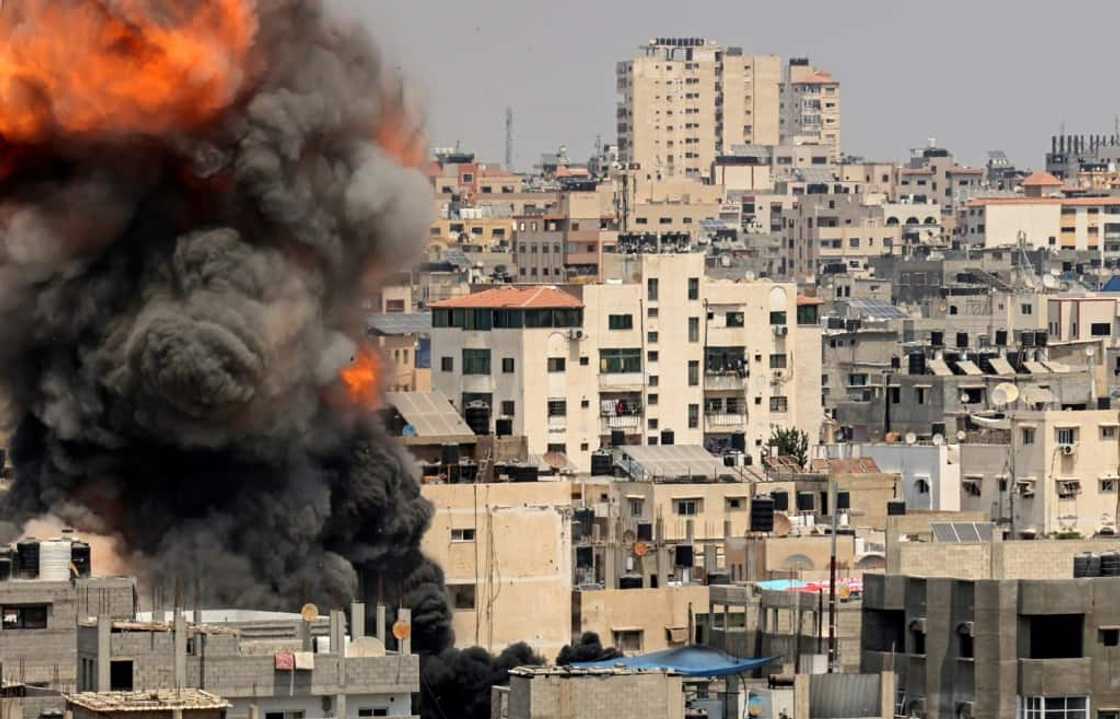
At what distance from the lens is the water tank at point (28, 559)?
53750 mm

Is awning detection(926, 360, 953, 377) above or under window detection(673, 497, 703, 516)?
above

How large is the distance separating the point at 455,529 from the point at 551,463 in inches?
787

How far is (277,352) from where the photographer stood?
63.1 m

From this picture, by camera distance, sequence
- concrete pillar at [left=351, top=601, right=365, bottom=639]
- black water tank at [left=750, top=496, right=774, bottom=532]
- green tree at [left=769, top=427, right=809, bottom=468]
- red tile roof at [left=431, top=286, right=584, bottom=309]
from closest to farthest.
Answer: concrete pillar at [left=351, top=601, right=365, bottom=639], black water tank at [left=750, top=496, right=774, bottom=532], green tree at [left=769, top=427, right=809, bottom=468], red tile roof at [left=431, top=286, right=584, bottom=309]

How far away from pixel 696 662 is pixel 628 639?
16177mm

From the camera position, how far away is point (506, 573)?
217 feet

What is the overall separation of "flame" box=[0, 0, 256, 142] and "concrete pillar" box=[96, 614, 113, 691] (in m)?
16.6

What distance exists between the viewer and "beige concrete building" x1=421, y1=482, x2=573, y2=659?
65875 mm

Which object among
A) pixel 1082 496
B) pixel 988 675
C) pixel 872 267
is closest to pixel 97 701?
pixel 988 675

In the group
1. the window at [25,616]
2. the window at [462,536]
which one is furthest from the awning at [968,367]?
the window at [25,616]

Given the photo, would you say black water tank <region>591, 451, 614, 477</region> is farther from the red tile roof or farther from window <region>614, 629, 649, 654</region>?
window <region>614, 629, 649, 654</region>

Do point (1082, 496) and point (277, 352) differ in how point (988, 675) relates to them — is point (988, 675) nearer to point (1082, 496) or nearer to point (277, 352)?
point (277, 352)

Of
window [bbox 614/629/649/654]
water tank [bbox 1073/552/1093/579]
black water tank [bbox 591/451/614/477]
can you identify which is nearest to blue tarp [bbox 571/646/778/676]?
water tank [bbox 1073/552/1093/579]

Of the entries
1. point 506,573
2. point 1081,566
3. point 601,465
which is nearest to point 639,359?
point 601,465
